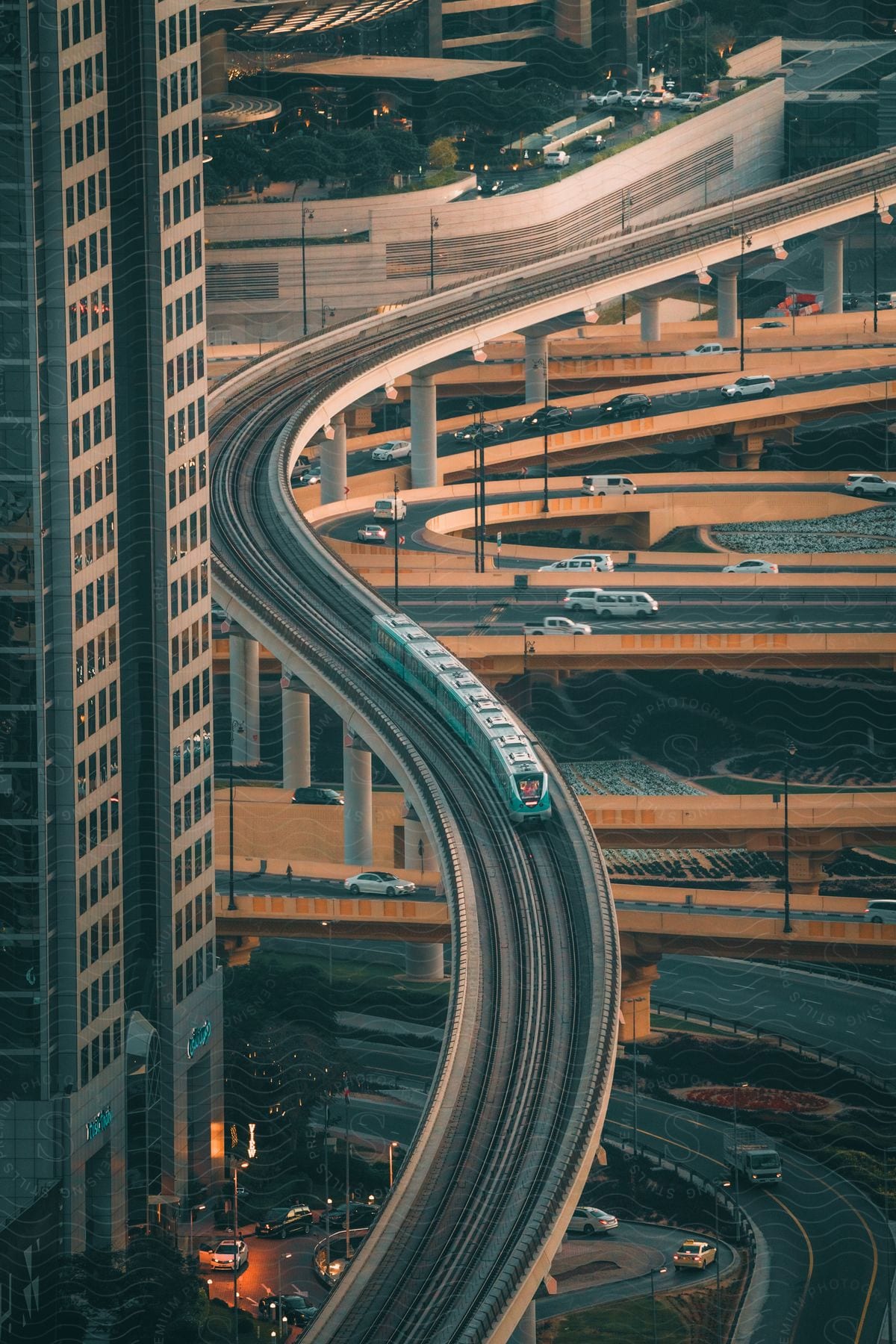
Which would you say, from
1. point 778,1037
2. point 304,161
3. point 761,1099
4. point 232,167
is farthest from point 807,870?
point 304,161

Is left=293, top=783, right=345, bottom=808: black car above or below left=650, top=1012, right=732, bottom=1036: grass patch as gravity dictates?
above

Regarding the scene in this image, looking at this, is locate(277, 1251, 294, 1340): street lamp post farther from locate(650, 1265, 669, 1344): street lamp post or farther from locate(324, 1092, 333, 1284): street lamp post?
locate(650, 1265, 669, 1344): street lamp post

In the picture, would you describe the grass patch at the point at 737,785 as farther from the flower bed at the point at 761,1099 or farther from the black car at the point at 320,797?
the flower bed at the point at 761,1099

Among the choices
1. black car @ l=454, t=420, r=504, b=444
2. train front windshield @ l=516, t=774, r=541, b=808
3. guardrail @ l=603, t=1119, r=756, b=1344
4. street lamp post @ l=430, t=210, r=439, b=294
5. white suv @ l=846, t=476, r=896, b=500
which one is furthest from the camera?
street lamp post @ l=430, t=210, r=439, b=294

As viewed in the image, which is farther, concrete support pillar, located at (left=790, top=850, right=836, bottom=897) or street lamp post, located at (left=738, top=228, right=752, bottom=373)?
street lamp post, located at (left=738, top=228, right=752, bottom=373)

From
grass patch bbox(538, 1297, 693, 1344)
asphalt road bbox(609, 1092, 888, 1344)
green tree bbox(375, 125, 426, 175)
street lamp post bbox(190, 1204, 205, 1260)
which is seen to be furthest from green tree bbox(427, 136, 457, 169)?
grass patch bbox(538, 1297, 693, 1344)

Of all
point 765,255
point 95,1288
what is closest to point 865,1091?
point 95,1288
